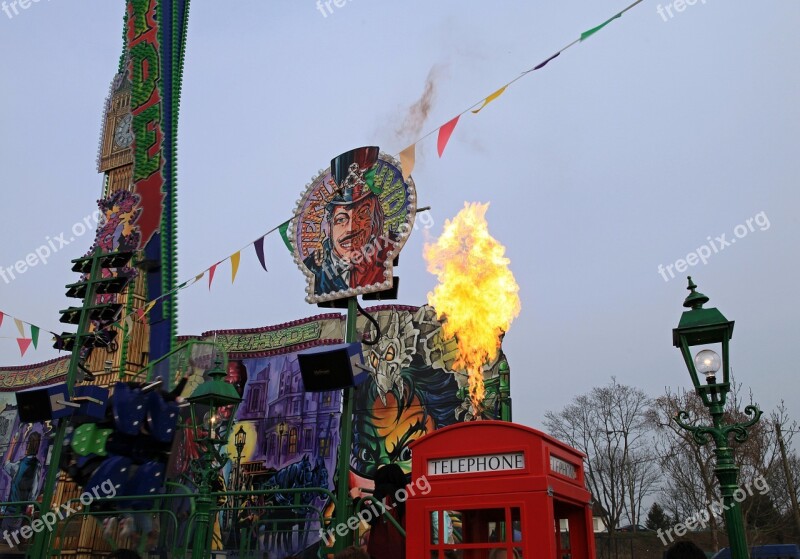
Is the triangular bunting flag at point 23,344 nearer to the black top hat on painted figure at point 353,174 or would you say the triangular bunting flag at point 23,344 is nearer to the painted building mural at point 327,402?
the black top hat on painted figure at point 353,174

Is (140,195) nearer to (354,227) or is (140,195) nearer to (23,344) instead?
(23,344)

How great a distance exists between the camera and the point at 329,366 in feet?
28.7

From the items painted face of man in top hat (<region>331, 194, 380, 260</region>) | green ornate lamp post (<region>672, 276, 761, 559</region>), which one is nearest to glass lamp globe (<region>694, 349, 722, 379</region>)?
green ornate lamp post (<region>672, 276, 761, 559</region>)

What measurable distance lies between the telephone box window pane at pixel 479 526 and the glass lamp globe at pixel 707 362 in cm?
233

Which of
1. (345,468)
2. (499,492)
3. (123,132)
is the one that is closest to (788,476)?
(345,468)

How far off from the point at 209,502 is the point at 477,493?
4944 millimetres

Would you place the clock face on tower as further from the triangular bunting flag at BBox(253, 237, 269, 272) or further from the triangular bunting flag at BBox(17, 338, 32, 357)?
the triangular bunting flag at BBox(253, 237, 269, 272)

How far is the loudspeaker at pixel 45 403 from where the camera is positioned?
1111cm

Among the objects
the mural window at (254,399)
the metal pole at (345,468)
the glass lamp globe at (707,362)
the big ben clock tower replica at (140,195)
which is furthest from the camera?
the mural window at (254,399)

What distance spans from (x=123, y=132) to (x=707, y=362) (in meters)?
20.5

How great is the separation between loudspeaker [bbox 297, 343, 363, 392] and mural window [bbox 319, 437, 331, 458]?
20.8 metres

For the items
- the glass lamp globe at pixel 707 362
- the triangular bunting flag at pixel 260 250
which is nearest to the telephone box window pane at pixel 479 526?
the glass lamp globe at pixel 707 362

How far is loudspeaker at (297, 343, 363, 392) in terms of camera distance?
8.64 m

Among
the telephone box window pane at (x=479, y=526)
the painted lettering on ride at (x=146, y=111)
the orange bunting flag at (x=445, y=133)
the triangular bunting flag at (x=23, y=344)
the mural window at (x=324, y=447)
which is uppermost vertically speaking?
the painted lettering on ride at (x=146, y=111)
